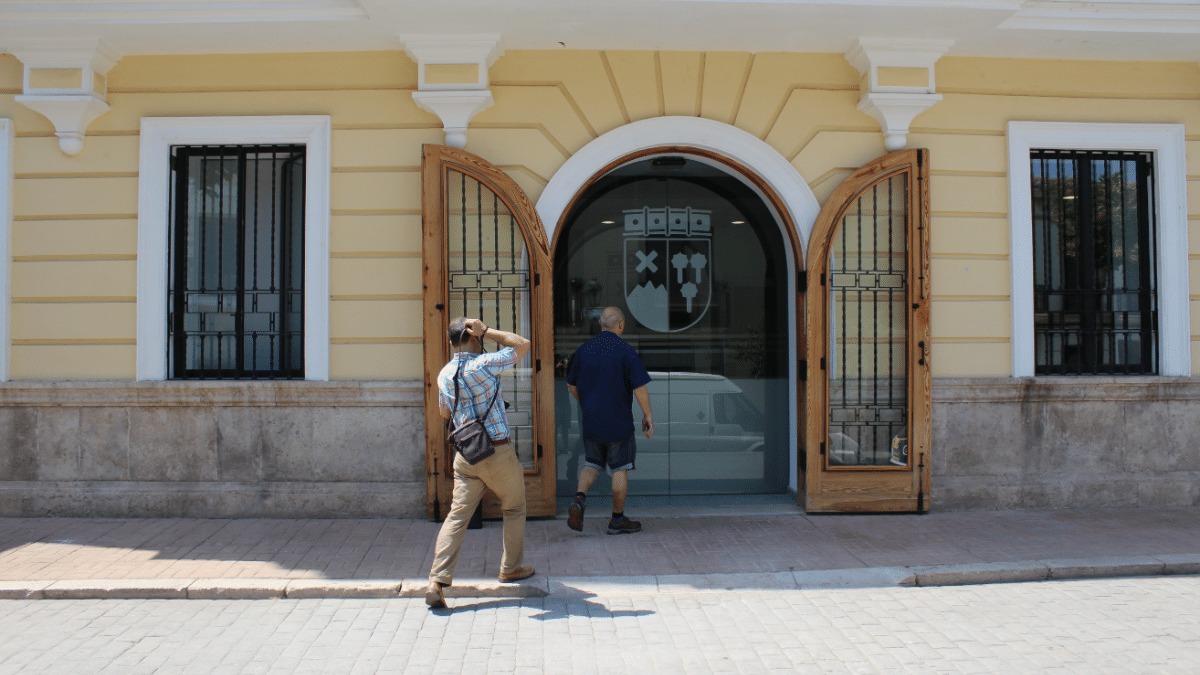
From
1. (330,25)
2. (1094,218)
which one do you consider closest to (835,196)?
(1094,218)

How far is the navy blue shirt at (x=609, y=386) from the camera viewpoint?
5.60m

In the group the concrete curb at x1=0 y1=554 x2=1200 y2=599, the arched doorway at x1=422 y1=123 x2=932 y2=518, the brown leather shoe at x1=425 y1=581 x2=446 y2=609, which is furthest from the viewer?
the arched doorway at x1=422 y1=123 x2=932 y2=518

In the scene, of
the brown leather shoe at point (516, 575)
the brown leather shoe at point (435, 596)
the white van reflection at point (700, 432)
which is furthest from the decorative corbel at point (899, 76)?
the brown leather shoe at point (435, 596)

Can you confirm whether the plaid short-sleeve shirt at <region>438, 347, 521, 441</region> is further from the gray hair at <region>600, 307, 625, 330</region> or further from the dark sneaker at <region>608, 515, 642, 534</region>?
the dark sneaker at <region>608, 515, 642, 534</region>

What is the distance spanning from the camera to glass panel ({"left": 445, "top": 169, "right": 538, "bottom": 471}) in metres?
6.00

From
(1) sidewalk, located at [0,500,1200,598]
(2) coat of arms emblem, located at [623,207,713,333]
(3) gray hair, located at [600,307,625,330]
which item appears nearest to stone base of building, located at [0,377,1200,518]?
(1) sidewalk, located at [0,500,1200,598]

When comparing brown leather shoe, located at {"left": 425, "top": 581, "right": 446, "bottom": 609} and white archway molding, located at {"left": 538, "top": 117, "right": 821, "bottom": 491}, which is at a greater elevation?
white archway molding, located at {"left": 538, "top": 117, "right": 821, "bottom": 491}

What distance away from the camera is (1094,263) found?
21.9ft

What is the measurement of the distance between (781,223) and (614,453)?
97.6 inches

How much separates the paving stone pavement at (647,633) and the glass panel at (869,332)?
1.78m

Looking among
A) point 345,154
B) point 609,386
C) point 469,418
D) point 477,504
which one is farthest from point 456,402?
point 345,154

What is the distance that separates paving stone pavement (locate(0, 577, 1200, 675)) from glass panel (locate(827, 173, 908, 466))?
1784 millimetres

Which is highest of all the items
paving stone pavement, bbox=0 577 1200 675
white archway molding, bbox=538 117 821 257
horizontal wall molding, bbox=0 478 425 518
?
white archway molding, bbox=538 117 821 257

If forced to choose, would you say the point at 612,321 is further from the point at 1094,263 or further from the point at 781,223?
the point at 1094,263
